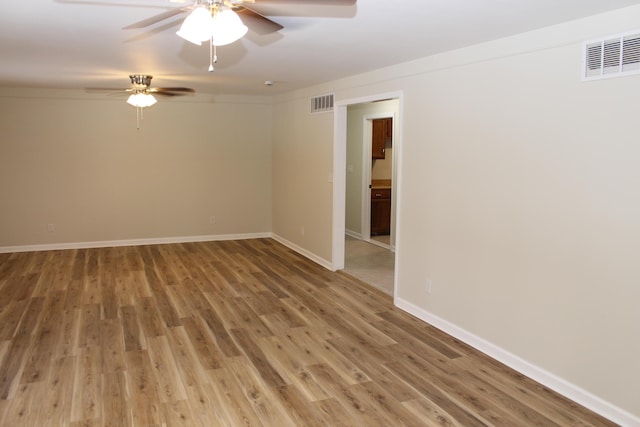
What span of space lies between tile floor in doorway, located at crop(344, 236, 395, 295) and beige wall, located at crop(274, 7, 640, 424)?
3.40ft

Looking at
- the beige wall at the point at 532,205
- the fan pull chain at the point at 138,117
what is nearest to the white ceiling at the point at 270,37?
the beige wall at the point at 532,205

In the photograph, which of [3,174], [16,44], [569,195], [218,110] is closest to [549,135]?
[569,195]

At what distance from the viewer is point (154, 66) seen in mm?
4879

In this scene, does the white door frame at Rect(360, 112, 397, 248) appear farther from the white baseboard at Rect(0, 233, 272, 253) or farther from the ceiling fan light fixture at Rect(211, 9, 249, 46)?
the ceiling fan light fixture at Rect(211, 9, 249, 46)

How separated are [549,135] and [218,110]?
226 inches

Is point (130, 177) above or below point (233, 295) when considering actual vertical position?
above

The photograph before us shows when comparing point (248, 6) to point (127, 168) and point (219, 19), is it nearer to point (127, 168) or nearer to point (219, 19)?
point (219, 19)

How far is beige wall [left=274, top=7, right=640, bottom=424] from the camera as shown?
281 cm

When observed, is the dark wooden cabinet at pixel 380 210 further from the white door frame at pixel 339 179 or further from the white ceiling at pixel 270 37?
the white ceiling at pixel 270 37

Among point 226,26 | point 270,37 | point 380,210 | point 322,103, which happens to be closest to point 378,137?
point 380,210

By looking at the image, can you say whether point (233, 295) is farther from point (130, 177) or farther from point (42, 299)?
point (130, 177)

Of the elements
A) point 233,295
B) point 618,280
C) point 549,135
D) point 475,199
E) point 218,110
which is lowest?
point 233,295

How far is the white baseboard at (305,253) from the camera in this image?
6.37 meters

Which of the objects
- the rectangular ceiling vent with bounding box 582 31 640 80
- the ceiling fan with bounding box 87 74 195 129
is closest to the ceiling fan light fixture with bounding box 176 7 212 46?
the rectangular ceiling vent with bounding box 582 31 640 80
